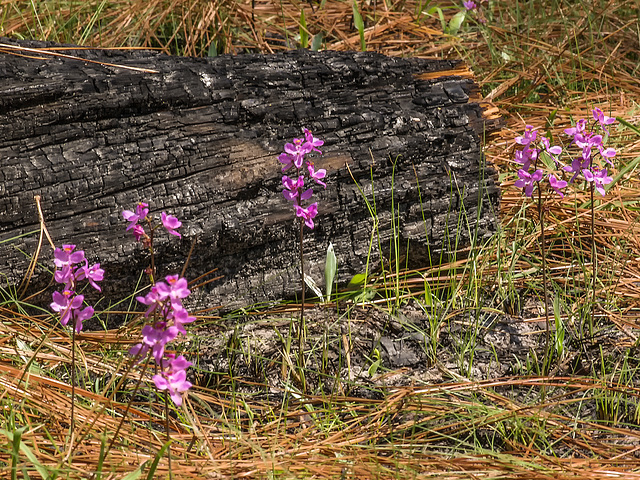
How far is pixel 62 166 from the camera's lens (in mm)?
2008

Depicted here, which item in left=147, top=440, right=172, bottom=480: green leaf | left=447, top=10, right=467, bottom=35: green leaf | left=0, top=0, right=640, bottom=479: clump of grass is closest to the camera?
left=147, top=440, right=172, bottom=480: green leaf

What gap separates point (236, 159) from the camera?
7.10 feet

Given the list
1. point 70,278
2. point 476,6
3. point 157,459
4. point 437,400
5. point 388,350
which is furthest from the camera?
point 476,6

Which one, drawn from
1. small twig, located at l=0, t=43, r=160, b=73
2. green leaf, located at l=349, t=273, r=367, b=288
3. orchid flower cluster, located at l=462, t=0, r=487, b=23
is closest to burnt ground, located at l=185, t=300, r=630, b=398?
green leaf, located at l=349, t=273, r=367, b=288

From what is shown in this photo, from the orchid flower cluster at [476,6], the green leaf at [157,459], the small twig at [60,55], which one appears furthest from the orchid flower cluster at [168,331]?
the orchid flower cluster at [476,6]

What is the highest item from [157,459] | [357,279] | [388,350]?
[157,459]

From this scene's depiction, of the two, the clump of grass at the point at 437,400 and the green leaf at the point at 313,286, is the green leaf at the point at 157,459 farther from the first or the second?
the green leaf at the point at 313,286

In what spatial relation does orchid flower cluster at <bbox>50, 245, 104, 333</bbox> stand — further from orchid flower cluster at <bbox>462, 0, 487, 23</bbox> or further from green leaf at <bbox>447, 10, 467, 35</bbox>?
orchid flower cluster at <bbox>462, 0, 487, 23</bbox>

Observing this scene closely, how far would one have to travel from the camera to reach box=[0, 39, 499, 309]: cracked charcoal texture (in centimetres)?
201

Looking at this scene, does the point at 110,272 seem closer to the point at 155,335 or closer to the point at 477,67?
the point at 155,335

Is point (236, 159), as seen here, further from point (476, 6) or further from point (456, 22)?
point (476, 6)

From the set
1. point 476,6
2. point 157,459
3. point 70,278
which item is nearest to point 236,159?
point 70,278

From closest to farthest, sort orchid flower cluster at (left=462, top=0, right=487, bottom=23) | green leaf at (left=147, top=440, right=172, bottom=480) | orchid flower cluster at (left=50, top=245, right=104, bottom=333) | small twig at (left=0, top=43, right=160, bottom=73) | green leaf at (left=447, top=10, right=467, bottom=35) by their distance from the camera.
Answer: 1. green leaf at (left=147, top=440, right=172, bottom=480)
2. orchid flower cluster at (left=50, top=245, right=104, bottom=333)
3. small twig at (left=0, top=43, right=160, bottom=73)
4. green leaf at (left=447, top=10, right=467, bottom=35)
5. orchid flower cluster at (left=462, top=0, right=487, bottom=23)

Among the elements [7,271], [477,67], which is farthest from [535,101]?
[7,271]
